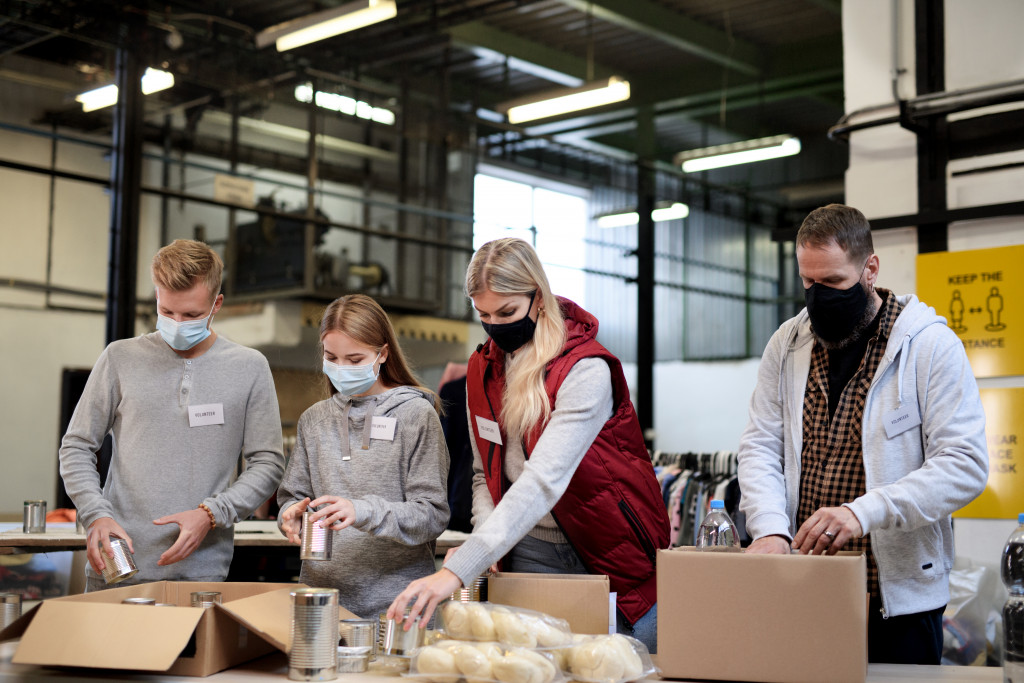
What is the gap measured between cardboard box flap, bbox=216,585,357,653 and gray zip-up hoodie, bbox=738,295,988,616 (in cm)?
92

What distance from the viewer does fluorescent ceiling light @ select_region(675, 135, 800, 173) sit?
363 inches

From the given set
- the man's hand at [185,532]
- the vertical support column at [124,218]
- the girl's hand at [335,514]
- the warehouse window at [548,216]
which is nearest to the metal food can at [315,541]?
the girl's hand at [335,514]

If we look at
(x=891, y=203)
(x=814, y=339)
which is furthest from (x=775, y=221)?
(x=814, y=339)

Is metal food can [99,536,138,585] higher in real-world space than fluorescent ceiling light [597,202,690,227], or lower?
lower

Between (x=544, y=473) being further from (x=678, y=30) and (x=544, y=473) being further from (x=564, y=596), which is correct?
(x=678, y=30)

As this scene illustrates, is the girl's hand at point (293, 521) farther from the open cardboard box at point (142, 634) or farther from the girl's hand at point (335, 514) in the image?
the open cardboard box at point (142, 634)

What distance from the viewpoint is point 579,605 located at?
1665mm

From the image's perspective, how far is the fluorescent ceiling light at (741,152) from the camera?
9.22m

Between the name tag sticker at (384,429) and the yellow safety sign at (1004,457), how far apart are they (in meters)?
2.97

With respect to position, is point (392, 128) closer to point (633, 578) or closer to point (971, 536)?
point (971, 536)

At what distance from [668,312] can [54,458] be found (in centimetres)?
832

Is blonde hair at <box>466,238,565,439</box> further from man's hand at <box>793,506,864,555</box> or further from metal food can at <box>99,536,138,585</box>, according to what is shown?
metal food can at <box>99,536,138,585</box>

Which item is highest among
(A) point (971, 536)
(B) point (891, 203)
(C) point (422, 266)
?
(C) point (422, 266)

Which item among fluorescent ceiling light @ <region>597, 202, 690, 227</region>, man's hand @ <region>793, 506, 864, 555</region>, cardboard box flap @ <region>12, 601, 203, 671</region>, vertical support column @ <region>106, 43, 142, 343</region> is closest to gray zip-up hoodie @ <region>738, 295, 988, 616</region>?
man's hand @ <region>793, 506, 864, 555</region>
